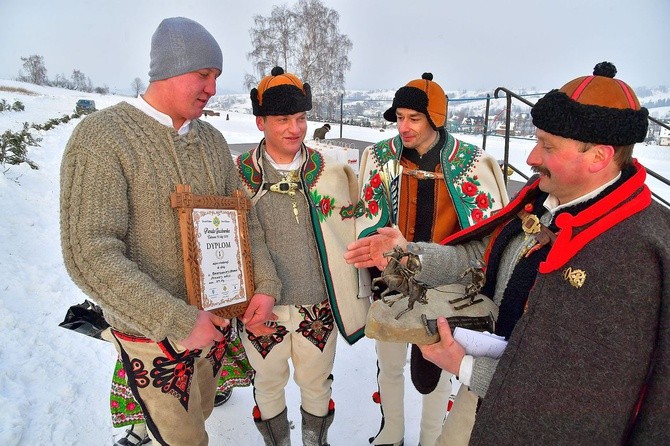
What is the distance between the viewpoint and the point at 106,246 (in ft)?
4.24

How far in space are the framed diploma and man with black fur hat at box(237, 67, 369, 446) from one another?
29 cm

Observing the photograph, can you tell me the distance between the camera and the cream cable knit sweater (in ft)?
4.26

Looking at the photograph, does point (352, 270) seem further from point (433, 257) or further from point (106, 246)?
point (106, 246)

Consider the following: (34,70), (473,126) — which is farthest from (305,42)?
(34,70)

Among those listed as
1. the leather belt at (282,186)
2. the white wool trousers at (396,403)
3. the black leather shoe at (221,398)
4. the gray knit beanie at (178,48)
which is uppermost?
the gray knit beanie at (178,48)

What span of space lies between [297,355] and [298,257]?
0.55 meters

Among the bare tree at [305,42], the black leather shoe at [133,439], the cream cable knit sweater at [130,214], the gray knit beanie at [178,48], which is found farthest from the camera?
the bare tree at [305,42]

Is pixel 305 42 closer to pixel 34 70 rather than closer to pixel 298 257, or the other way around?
pixel 298 257

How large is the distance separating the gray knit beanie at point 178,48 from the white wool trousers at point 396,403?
1778 millimetres

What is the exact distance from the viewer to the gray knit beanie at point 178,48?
1.46m

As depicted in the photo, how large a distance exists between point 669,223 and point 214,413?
2.68 m

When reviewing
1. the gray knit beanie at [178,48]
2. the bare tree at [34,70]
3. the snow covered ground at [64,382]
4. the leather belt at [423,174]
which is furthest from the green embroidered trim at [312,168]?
the bare tree at [34,70]

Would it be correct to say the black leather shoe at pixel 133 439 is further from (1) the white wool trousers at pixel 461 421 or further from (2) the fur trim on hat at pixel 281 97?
(2) the fur trim on hat at pixel 281 97

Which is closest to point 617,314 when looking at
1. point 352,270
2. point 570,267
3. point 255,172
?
point 570,267
